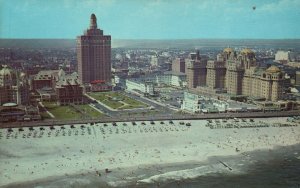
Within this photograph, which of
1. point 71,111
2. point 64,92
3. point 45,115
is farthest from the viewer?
point 64,92

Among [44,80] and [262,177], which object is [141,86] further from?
[262,177]

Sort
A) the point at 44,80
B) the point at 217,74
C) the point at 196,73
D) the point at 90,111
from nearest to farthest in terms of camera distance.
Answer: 1. the point at 90,111
2. the point at 44,80
3. the point at 217,74
4. the point at 196,73

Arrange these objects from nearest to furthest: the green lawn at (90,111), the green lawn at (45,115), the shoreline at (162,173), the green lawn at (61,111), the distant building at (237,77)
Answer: the shoreline at (162,173)
the green lawn at (45,115)
the green lawn at (61,111)
the green lawn at (90,111)
the distant building at (237,77)

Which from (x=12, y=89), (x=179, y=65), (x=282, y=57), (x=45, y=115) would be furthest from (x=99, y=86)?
(x=282, y=57)

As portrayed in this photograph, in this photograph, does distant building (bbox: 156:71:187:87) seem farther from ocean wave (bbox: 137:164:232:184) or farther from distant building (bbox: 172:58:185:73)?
ocean wave (bbox: 137:164:232:184)

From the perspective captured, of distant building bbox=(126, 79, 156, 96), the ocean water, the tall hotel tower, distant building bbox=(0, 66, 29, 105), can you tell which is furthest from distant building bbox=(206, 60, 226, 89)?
the ocean water

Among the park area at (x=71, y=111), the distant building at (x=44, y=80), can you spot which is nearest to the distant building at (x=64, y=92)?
the park area at (x=71, y=111)

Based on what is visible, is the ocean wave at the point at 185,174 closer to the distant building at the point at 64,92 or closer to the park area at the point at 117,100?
the park area at the point at 117,100
